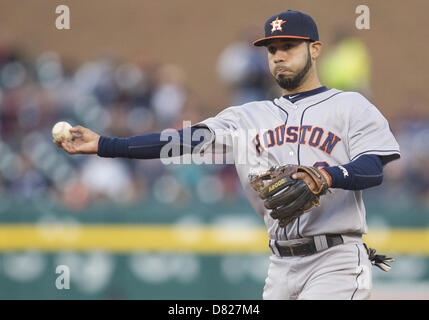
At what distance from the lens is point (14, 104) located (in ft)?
29.0

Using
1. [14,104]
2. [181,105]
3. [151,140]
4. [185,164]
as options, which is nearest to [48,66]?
[14,104]

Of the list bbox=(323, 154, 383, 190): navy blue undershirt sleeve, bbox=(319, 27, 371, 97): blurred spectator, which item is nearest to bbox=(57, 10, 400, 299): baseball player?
bbox=(323, 154, 383, 190): navy blue undershirt sleeve

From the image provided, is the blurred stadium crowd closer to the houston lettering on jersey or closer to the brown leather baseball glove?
the houston lettering on jersey

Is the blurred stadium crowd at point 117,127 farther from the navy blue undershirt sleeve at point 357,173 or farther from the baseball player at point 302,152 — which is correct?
the navy blue undershirt sleeve at point 357,173

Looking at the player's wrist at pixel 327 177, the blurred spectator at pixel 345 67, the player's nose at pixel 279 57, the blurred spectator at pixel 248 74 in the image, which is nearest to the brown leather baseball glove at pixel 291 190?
the player's wrist at pixel 327 177

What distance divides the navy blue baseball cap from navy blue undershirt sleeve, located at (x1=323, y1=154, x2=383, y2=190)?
728mm

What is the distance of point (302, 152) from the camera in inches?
148

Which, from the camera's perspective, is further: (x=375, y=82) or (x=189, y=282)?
(x=375, y=82)

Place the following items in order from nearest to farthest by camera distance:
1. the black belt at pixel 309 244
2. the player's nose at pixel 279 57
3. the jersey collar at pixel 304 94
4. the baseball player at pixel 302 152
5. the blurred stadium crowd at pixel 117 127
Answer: the baseball player at pixel 302 152, the black belt at pixel 309 244, the player's nose at pixel 279 57, the jersey collar at pixel 304 94, the blurred stadium crowd at pixel 117 127

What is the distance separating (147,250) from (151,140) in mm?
4181

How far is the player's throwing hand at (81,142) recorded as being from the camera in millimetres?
3754

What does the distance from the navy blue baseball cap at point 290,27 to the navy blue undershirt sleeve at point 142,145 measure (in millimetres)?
679

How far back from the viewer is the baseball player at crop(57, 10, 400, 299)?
140 inches
